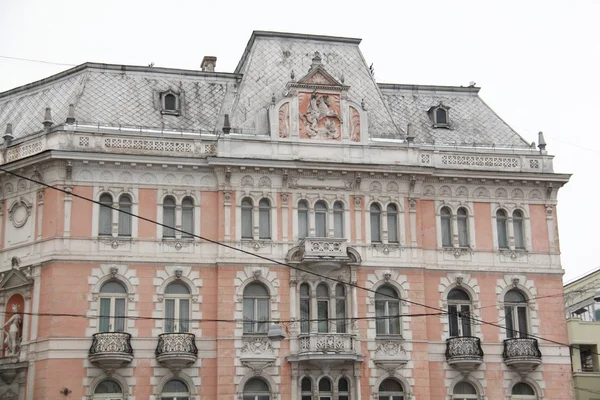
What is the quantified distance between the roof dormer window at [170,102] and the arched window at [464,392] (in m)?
17.5

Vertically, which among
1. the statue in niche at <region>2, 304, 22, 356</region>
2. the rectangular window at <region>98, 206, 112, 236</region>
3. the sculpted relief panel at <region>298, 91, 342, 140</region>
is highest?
the sculpted relief panel at <region>298, 91, 342, 140</region>

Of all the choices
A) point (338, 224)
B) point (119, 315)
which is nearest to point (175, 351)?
point (119, 315)

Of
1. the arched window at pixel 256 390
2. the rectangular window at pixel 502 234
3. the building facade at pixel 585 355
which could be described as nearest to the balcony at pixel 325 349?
the arched window at pixel 256 390

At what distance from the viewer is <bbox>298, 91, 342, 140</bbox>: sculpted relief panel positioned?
46.0m

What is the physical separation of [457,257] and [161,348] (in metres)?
13.9

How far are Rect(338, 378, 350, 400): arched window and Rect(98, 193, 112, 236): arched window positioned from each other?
1159 centimetres

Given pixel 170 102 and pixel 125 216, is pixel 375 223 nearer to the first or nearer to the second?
pixel 170 102

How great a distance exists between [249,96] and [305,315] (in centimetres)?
1061

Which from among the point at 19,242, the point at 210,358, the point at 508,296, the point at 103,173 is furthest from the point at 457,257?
the point at 19,242

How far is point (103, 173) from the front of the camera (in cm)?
4338

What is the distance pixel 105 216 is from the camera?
43.2 meters

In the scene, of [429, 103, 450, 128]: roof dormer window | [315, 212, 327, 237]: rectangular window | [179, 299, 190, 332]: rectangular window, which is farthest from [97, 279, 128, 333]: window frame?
[429, 103, 450, 128]: roof dormer window

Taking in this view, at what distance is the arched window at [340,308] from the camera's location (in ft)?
145

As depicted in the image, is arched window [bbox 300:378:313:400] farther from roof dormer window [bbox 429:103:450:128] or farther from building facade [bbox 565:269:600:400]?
building facade [bbox 565:269:600:400]
